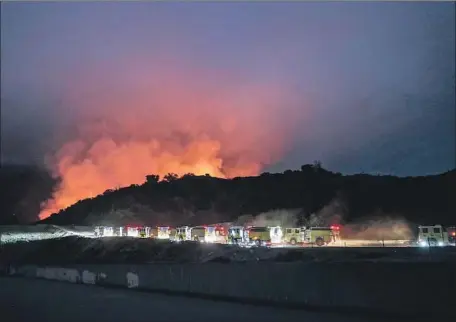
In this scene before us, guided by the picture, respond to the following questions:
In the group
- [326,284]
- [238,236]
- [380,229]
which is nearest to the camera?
[326,284]

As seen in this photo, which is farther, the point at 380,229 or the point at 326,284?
the point at 380,229

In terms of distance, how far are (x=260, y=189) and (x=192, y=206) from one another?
1407 cm

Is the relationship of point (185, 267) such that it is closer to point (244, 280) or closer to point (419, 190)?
point (244, 280)

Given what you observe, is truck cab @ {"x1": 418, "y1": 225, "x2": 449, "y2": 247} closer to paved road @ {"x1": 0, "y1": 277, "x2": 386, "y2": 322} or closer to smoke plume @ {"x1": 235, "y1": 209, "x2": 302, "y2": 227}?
paved road @ {"x1": 0, "y1": 277, "x2": 386, "y2": 322}

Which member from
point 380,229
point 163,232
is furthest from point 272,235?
point 163,232

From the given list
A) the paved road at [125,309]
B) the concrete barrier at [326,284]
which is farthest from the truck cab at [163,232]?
the concrete barrier at [326,284]

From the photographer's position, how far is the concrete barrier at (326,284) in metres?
17.1

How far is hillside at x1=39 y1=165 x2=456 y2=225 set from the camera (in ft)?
217

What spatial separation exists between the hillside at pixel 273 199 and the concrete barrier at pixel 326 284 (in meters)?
39.5

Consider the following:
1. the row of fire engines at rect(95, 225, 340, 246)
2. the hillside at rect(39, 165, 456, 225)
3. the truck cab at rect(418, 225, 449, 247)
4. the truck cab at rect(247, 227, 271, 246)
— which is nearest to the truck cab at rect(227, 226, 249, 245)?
the row of fire engines at rect(95, 225, 340, 246)

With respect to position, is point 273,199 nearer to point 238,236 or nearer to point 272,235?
point 238,236

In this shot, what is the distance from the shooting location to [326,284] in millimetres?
19797

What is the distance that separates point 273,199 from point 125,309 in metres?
66.2

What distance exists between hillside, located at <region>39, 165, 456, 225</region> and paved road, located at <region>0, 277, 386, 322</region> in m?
42.0
